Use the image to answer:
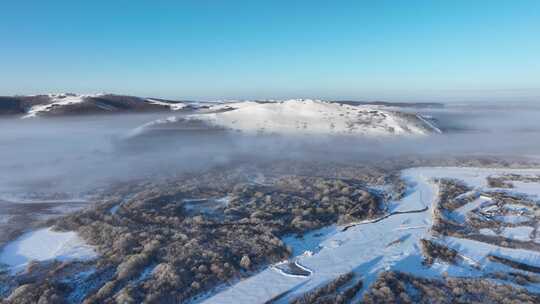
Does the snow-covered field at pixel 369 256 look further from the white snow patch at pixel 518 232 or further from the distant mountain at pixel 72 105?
the distant mountain at pixel 72 105

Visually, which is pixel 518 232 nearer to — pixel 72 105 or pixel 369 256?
pixel 369 256

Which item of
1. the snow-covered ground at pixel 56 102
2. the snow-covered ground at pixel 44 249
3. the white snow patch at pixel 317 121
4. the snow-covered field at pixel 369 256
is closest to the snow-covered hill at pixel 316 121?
the white snow patch at pixel 317 121

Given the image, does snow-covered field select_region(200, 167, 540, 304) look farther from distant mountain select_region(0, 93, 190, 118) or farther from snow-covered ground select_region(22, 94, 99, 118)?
snow-covered ground select_region(22, 94, 99, 118)

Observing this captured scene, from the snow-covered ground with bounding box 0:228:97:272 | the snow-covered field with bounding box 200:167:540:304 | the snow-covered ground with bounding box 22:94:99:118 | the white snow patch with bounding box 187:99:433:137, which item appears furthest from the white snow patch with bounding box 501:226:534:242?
the snow-covered ground with bounding box 22:94:99:118

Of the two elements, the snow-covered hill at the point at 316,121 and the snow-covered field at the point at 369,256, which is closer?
the snow-covered field at the point at 369,256

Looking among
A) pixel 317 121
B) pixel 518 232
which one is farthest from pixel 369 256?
pixel 317 121

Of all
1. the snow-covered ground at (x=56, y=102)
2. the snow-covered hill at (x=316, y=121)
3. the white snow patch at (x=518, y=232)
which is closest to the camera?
the white snow patch at (x=518, y=232)
